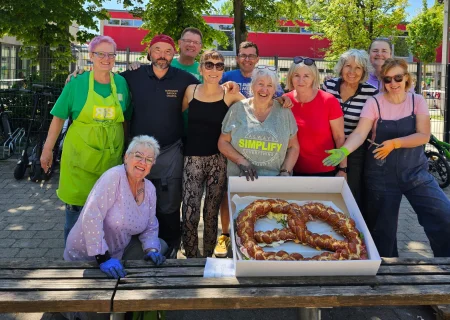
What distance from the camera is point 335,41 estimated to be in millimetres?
20594

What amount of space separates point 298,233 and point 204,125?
1.34m

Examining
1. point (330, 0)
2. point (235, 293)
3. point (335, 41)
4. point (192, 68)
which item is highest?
point (330, 0)

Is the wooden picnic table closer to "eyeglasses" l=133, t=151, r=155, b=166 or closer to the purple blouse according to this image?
the purple blouse

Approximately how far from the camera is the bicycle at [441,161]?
7.99 metres

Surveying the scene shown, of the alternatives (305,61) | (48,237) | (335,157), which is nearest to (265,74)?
(305,61)

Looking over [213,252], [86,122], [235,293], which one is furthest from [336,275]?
[86,122]

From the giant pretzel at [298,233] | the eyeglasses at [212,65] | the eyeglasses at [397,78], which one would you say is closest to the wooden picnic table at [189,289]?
the giant pretzel at [298,233]

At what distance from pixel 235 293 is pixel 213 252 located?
1859mm

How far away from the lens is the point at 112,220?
10.4 feet

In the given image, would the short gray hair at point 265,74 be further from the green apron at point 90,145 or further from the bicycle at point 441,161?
the bicycle at point 441,161

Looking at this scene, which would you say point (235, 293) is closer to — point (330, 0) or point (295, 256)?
point (295, 256)

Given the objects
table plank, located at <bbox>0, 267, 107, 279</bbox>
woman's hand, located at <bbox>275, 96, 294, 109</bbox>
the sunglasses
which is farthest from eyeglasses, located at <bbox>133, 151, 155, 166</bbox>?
woman's hand, located at <bbox>275, 96, 294, 109</bbox>

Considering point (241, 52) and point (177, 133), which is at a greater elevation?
point (241, 52)

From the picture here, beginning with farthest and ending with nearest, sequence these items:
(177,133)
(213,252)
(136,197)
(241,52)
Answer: (241,52) < (213,252) < (177,133) < (136,197)
